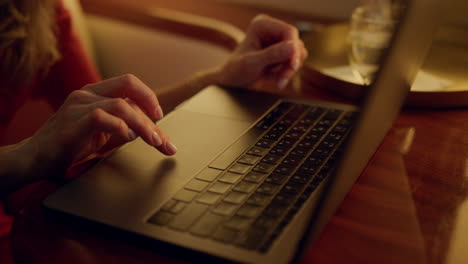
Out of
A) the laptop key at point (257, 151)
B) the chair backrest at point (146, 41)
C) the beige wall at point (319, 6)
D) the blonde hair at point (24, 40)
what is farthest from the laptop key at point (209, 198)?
the beige wall at point (319, 6)

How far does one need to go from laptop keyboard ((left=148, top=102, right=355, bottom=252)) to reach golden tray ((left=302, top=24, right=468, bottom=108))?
144 millimetres

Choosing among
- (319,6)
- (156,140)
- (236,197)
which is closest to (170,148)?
(156,140)

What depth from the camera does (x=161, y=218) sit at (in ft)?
1.50

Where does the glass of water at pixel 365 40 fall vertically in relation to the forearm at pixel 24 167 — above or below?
above

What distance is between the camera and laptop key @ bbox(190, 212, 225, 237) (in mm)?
436

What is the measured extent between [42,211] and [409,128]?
1.65 feet

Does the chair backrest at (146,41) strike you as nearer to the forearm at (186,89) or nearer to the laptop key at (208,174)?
the forearm at (186,89)

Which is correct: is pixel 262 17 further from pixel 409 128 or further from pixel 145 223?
pixel 145 223

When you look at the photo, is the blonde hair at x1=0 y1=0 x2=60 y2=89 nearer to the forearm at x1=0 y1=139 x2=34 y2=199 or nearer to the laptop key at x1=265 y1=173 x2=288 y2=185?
the forearm at x1=0 y1=139 x2=34 y2=199

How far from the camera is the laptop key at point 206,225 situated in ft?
1.43

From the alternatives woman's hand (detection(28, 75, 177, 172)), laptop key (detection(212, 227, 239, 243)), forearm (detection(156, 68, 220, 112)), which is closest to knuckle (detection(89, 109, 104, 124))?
woman's hand (detection(28, 75, 177, 172))

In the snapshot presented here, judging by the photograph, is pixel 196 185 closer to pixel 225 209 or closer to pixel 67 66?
pixel 225 209

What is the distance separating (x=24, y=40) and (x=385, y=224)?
915 millimetres

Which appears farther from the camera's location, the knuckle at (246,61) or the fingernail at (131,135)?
the knuckle at (246,61)
